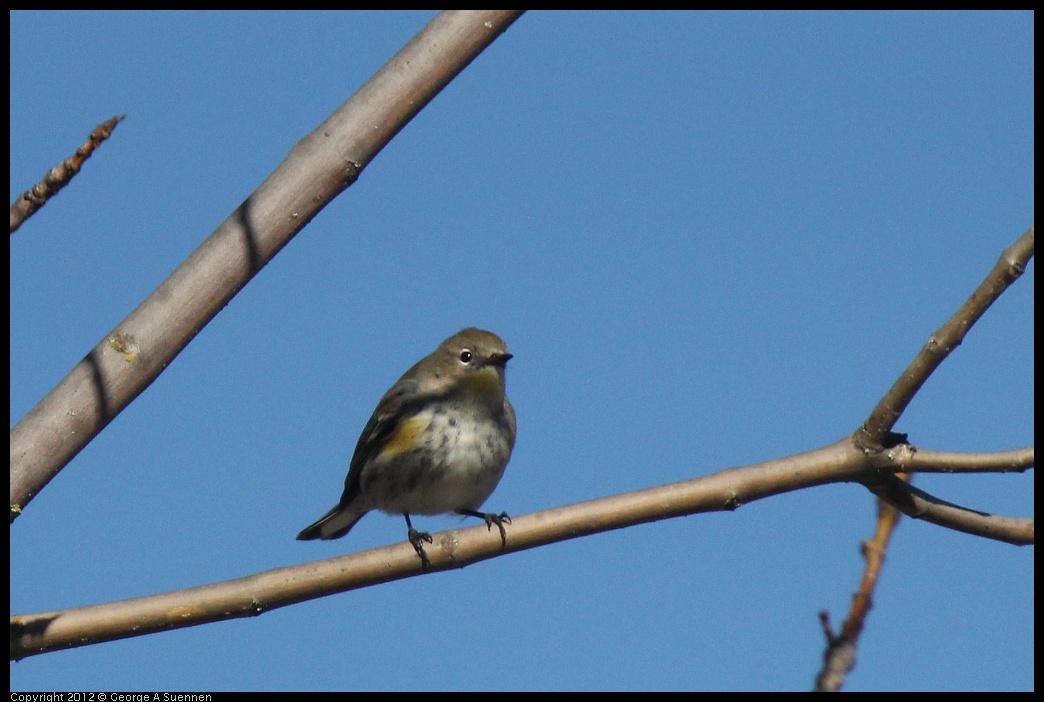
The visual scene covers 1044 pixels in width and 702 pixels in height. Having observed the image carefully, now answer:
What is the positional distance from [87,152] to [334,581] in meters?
1.66

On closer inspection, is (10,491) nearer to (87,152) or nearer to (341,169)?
(87,152)

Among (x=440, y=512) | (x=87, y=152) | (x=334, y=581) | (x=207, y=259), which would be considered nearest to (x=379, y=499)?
(x=440, y=512)

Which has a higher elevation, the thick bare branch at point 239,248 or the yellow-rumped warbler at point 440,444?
the yellow-rumped warbler at point 440,444

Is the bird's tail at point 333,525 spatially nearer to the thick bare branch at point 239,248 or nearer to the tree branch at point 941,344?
the thick bare branch at point 239,248

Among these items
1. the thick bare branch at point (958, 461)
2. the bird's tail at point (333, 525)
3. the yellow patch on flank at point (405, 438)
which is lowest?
the thick bare branch at point (958, 461)

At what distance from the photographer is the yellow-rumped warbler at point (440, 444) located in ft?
22.2

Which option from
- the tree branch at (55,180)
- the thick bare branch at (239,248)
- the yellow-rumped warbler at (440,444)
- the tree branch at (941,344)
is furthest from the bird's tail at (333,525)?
the tree branch at (55,180)

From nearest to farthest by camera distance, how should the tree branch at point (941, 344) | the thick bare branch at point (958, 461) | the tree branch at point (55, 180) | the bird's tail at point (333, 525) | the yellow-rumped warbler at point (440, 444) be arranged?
1. the tree branch at point (55, 180)
2. the tree branch at point (941, 344)
3. the thick bare branch at point (958, 461)
4. the yellow-rumped warbler at point (440, 444)
5. the bird's tail at point (333, 525)

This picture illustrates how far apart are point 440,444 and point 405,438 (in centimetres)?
25

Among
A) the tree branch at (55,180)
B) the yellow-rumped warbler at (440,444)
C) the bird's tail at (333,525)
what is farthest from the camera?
the bird's tail at (333,525)

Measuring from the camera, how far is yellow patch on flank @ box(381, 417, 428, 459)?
22.4 feet

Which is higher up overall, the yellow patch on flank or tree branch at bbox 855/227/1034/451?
the yellow patch on flank

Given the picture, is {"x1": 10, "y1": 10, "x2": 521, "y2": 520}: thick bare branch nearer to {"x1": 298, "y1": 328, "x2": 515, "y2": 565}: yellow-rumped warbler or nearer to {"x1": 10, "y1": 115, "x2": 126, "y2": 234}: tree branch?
{"x1": 10, "y1": 115, "x2": 126, "y2": 234}: tree branch

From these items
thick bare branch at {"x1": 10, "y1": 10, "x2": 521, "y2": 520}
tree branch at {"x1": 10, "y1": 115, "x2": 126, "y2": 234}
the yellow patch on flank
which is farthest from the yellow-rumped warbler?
tree branch at {"x1": 10, "y1": 115, "x2": 126, "y2": 234}
